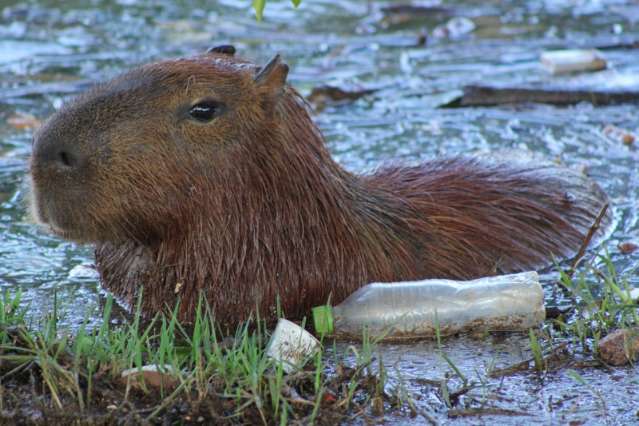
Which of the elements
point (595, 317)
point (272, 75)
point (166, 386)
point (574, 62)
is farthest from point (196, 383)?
point (574, 62)

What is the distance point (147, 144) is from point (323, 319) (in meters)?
0.89

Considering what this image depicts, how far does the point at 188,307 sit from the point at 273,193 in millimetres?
528

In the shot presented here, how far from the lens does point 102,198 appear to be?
13.3 ft

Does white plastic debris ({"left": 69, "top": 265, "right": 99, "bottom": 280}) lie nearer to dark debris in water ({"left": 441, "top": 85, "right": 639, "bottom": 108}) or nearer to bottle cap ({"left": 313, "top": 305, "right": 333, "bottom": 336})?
bottle cap ({"left": 313, "top": 305, "right": 333, "bottom": 336})

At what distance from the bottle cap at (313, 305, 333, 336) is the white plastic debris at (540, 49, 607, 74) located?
492 cm

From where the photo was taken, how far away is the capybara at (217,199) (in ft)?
13.3

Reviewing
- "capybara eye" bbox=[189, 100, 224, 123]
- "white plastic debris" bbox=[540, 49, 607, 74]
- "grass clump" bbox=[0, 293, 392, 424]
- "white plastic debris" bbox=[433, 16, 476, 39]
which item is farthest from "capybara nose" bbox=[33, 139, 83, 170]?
"white plastic debris" bbox=[433, 16, 476, 39]

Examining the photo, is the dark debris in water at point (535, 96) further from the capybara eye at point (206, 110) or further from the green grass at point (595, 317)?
the capybara eye at point (206, 110)

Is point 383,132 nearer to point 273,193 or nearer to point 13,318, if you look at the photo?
point 273,193

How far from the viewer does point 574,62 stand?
28.3 ft

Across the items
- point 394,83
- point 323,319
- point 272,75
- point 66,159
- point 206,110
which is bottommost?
point 323,319

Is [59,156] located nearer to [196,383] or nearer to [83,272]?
[196,383]

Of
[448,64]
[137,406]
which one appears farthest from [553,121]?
[137,406]

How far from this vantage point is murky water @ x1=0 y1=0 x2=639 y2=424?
13.2 ft
